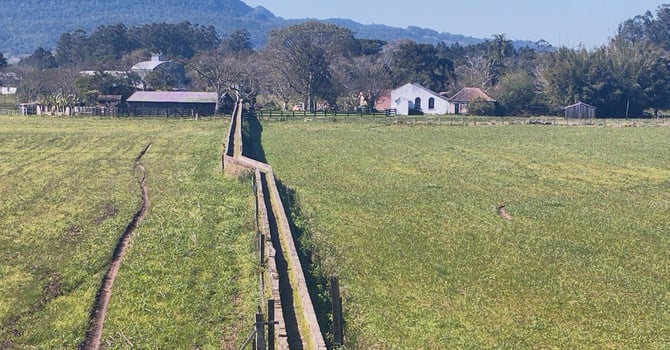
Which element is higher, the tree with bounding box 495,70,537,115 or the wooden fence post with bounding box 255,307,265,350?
the tree with bounding box 495,70,537,115

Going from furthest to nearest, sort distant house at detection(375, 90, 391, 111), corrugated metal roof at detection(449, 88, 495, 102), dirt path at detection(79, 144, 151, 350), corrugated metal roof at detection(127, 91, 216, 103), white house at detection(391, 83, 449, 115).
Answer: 1. distant house at detection(375, 90, 391, 111)
2. white house at detection(391, 83, 449, 115)
3. corrugated metal roof at detection(449, 88, 495, 102)
4. corrugated metal roof at detection(127, 91, 216, 103)
5. dirt path at detection(79, 144, 151, 350)

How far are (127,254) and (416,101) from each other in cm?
6726

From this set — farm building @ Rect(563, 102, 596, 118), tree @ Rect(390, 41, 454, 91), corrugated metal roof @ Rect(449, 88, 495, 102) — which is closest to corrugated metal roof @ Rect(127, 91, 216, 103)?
corrugated metal roof @ Rect(449, 88, 495, 102)

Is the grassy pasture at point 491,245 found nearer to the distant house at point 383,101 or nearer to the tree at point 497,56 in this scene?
the distant house at point 383,101

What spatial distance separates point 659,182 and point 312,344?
2086cm

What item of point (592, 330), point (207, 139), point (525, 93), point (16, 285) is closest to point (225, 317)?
point (16, 285)

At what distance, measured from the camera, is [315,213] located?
768 inches

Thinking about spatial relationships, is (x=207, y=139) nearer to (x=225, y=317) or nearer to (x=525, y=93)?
(x=225, y=317)

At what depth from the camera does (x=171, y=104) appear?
2591 inches

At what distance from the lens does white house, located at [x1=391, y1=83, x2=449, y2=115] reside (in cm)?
7874

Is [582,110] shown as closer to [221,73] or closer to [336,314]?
[221,73]

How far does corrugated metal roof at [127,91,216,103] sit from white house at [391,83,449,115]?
2139 cm

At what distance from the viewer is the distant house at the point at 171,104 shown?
2534 inches

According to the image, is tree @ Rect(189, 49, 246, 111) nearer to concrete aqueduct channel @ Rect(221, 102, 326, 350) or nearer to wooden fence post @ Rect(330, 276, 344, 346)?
concrete aqueduct channel @ Rect(221, 102, 326, 350)
